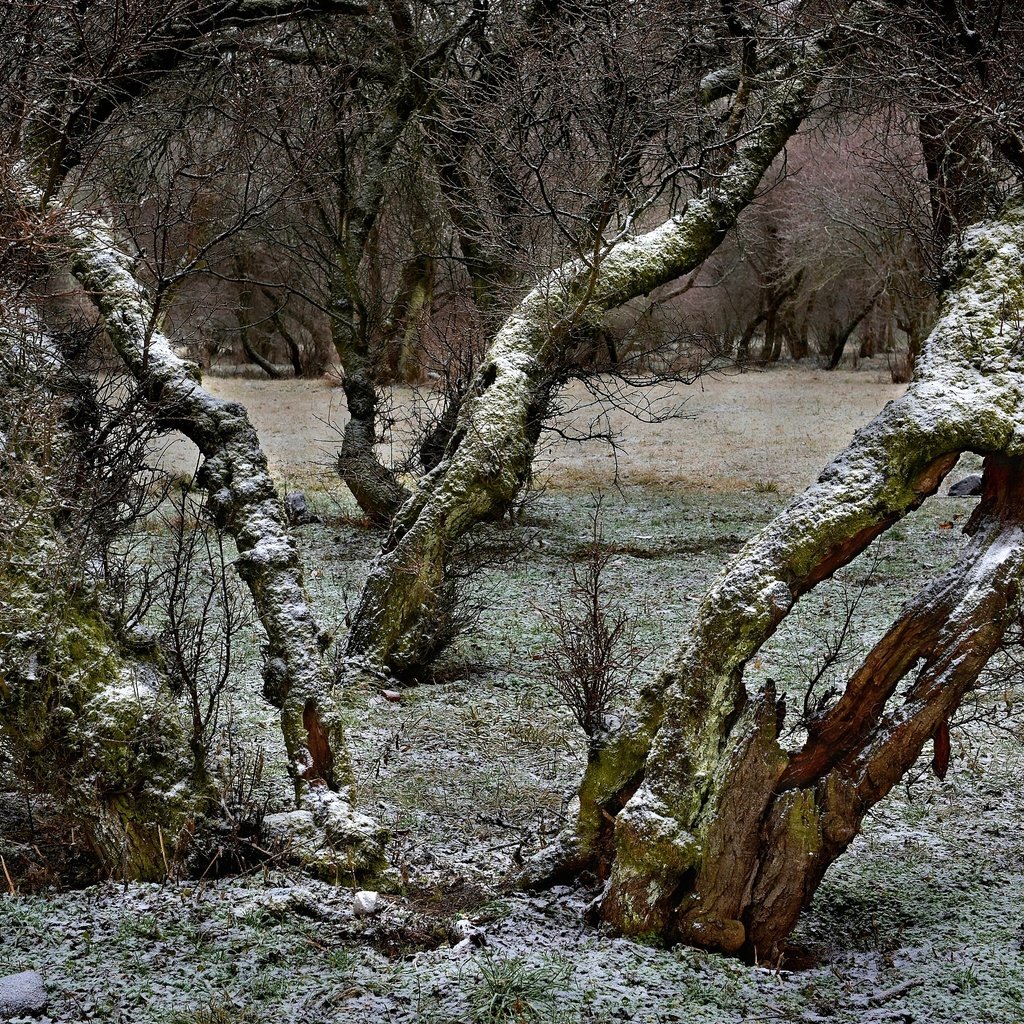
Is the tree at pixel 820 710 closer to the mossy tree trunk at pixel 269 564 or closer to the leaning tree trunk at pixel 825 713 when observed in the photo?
the leaning tree trunk at pixel 825 713

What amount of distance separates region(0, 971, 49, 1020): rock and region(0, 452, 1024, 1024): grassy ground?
0.20ft

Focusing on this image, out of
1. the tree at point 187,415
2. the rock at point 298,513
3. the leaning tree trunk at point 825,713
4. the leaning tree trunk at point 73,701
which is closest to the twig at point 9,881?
the leaning tree trunk at point 73,701

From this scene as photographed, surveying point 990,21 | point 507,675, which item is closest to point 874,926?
point 507,675

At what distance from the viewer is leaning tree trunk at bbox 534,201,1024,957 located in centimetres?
441

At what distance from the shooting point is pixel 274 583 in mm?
5523

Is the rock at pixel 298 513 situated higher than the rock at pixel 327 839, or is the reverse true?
the rock at pixel 298 513

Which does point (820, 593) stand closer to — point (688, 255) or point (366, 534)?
point (688, 255)

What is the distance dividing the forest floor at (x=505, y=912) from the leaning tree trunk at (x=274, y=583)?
342mm

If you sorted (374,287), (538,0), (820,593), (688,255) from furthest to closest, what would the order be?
(374,287) → (538,0) → (820,593) → (688,255)

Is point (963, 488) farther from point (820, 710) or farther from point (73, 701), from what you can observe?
point (73, 701)

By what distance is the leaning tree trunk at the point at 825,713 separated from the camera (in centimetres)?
441

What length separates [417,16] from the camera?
46.4ft

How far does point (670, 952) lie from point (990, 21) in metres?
5.64

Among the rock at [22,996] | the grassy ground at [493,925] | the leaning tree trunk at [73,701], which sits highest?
the leaning tree trunk at [73,701]
